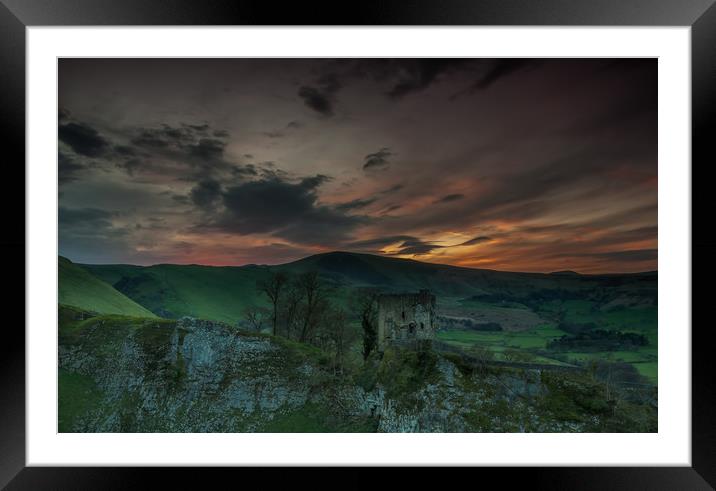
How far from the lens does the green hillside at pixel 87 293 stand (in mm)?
26203

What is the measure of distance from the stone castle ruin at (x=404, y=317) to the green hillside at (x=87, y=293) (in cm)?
1927

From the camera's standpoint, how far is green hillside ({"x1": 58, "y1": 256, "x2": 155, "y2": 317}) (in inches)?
1032

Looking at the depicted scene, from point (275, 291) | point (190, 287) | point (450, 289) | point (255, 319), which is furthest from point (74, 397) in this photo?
point (450, 289)

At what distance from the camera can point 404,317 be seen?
1870cm

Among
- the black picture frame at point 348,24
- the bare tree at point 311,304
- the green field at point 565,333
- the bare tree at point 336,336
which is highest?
the black picture frame at point 348,24

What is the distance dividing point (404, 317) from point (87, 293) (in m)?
21.3

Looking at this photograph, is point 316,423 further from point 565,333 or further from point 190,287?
point 190,287

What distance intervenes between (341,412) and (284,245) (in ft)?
32.2

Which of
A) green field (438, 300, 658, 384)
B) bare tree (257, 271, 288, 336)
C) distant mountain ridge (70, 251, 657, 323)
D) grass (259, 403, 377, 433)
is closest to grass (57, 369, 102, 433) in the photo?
grass (259, 403, 377, 433)

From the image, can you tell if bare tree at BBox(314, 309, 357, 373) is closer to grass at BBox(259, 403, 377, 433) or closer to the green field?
grass at BBox(259, 403, 377, 433)

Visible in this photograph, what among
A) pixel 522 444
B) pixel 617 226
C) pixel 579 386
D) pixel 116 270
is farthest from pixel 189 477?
pixel 116 270

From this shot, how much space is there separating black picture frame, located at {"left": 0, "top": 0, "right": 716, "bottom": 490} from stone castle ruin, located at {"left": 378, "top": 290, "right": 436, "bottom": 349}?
51.2 feet

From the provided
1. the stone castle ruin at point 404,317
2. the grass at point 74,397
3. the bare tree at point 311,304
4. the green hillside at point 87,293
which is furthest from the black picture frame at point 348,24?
A: the green hillside at point 87,293

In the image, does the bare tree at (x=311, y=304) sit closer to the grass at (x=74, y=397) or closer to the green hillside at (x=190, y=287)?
the grass at (x=74, y=397)
